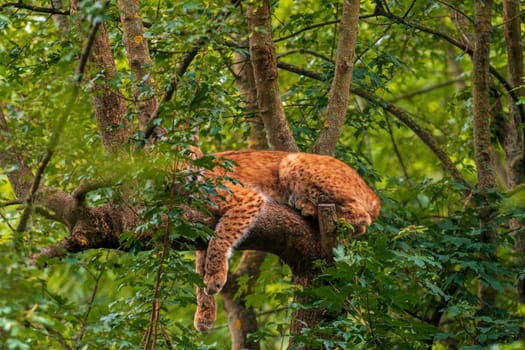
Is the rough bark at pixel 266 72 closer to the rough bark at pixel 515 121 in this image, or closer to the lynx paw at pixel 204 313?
the lynx paw at pixel 204 313

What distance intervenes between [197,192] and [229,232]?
4.61 ft

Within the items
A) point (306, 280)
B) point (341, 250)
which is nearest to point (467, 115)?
point (306, 280)

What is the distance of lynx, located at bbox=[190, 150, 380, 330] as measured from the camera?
613cm

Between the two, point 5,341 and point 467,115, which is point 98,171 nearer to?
point 5,341

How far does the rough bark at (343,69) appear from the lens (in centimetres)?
659

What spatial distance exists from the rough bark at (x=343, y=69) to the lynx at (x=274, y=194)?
0.98 feet

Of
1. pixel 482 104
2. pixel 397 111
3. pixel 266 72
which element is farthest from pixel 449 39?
pixel 266 72

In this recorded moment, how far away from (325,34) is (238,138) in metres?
1.69

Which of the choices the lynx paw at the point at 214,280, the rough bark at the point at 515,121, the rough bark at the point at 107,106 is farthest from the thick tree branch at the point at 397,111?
the rough bark at the point at 107,106

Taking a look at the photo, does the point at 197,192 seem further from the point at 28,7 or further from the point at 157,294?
the point at 28,7

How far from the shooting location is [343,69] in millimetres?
6590

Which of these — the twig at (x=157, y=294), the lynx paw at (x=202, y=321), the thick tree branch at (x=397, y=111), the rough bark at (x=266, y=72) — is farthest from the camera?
the thick tree branch at (x=397, y=111)

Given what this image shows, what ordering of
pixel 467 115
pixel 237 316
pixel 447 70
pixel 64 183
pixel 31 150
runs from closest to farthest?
pixel 31 150
pixel 64 183
pixel 237 316
pixel 467 115
pixel 447 70

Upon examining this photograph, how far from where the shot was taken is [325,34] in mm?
9750
